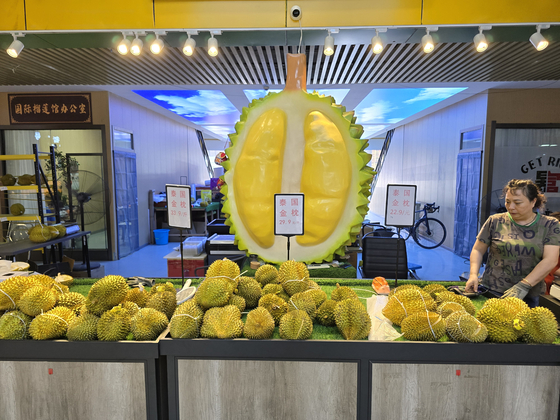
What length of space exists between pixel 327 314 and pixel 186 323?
534mm

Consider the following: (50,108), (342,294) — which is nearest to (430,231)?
(342,294)

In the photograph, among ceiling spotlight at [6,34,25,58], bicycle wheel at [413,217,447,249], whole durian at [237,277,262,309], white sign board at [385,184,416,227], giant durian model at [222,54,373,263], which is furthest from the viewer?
bicycle wheel at [413,217,447,249]

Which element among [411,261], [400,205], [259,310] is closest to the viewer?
[259,310]

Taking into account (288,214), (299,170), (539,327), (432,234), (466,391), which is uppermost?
(299,170)

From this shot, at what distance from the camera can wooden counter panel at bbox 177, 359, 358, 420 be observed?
A: 1.16m

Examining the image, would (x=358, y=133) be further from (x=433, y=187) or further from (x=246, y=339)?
(x=433, y=187)

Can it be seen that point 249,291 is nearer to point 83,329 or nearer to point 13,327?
point 83,329

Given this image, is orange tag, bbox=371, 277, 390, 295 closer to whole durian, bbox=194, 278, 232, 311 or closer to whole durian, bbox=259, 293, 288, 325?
whole durian, bbox=259, 293, 288, 325

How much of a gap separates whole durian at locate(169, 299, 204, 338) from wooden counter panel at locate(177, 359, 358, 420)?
9 cm

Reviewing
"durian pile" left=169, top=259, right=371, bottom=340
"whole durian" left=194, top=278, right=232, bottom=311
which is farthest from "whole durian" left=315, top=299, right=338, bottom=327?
"whole durian" left=194, top=278, right=232, bottom=311

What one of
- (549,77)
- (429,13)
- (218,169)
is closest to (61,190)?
(429,13)

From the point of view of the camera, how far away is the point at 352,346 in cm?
115

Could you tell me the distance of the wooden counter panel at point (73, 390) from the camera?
118cm

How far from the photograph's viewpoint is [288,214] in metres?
1.91
